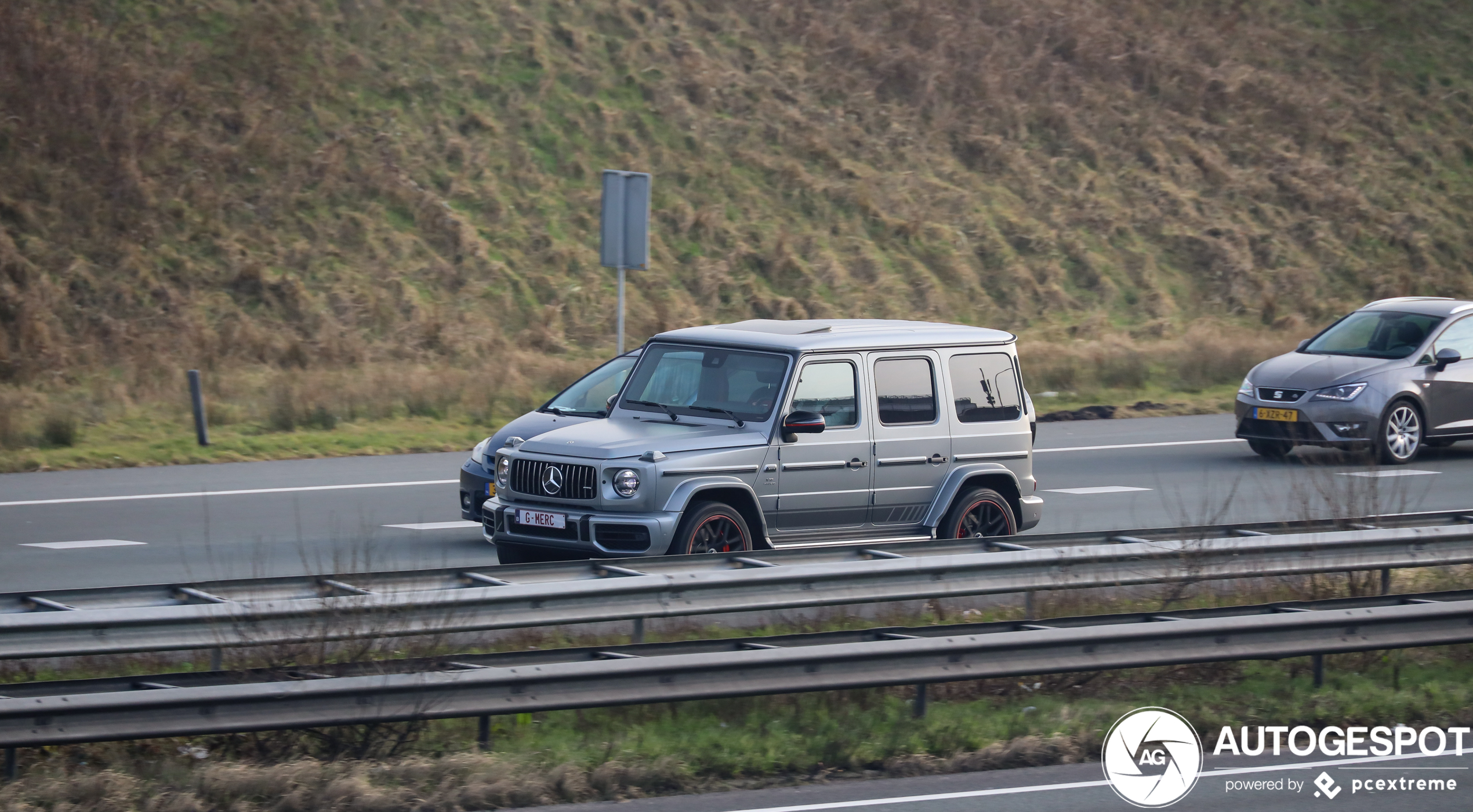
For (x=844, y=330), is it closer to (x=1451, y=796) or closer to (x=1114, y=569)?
(x=1114, y=569)

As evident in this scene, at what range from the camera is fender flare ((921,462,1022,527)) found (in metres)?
11.4

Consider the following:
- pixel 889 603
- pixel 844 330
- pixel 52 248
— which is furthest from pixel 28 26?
pixel 889 603

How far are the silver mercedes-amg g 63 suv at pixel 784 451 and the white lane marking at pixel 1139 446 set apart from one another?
801 centimetres

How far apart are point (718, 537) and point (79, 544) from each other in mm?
6028

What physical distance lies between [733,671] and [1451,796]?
123 inches

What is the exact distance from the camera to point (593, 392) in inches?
542

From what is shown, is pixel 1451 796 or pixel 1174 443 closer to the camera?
pixel 1451 796

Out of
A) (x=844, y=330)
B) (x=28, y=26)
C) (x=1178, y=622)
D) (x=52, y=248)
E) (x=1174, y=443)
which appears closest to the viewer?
(x=1178, y=622)

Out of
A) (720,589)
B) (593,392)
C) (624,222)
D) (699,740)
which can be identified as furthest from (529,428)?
(624,222)

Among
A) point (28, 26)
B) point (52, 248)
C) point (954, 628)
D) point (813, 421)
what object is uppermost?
point (28, 26)

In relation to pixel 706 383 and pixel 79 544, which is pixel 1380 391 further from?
pixel 79 544

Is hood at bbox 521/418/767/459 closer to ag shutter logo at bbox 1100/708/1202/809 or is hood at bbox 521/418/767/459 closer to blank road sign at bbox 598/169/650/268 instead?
ag shutter logo at bbox 1100/708/1202/809

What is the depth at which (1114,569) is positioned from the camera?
29.7ft

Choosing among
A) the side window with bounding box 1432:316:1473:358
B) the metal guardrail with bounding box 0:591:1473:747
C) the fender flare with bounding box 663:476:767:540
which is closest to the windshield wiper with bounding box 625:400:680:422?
the fender flare with bounding box 663:476:767:540
